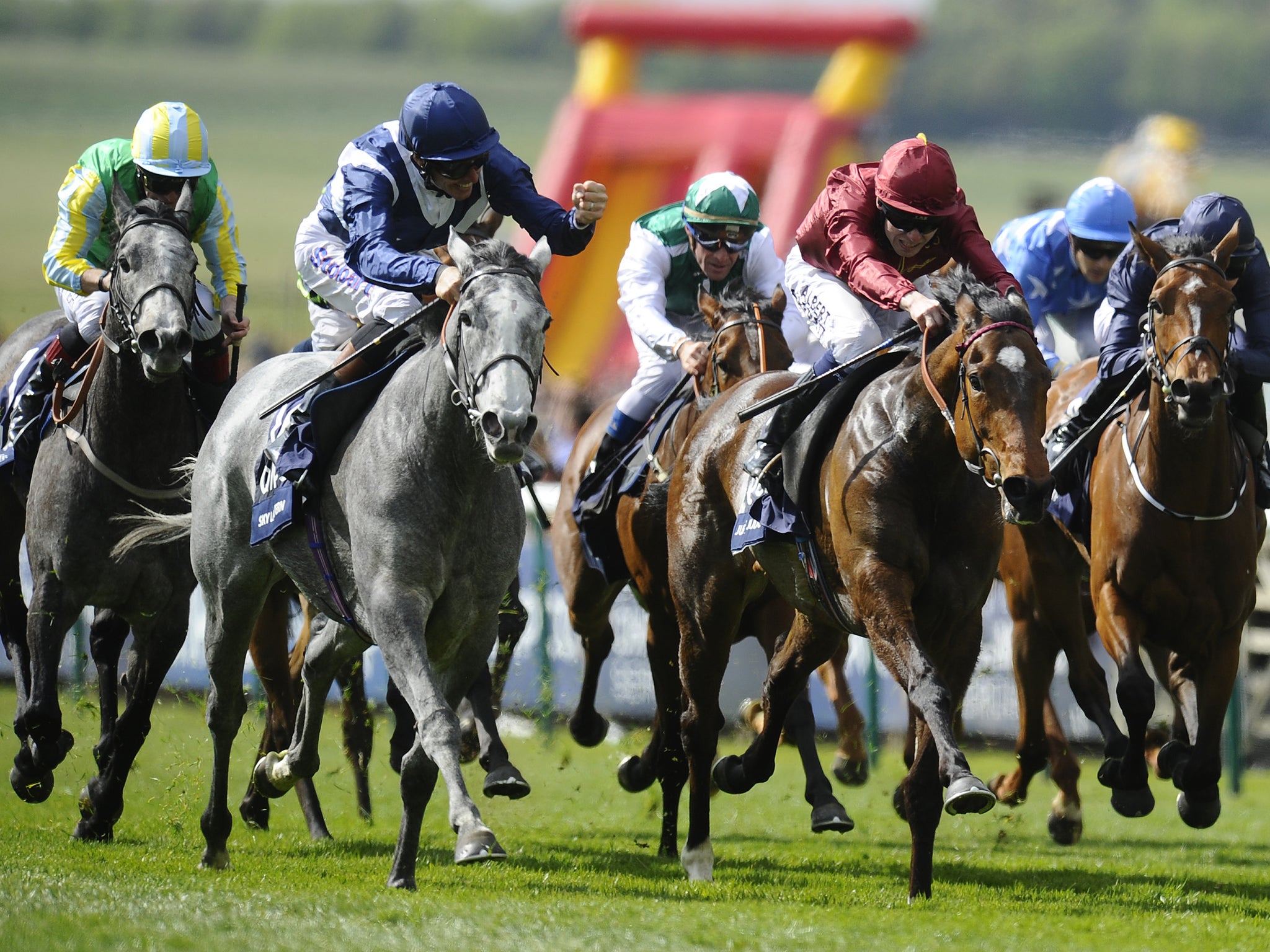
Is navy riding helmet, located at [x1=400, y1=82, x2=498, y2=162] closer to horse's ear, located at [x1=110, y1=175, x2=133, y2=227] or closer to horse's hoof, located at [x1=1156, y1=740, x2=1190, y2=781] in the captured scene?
horse's ear, located at [x1=110, y1=175, x2=133, y2=227]

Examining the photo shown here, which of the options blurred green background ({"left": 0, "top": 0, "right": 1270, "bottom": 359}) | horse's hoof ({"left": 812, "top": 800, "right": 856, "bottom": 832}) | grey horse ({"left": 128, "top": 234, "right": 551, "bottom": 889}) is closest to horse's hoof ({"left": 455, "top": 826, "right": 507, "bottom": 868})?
grey horse ({"left": 128, "top": 234, "right": 551, "bottom": 889})

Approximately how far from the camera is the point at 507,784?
261 inches

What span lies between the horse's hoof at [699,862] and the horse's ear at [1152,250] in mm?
2704

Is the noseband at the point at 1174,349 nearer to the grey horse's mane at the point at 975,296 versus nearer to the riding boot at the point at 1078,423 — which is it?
the riding boot at the point at 1078,423

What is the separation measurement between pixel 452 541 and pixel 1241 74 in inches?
2134

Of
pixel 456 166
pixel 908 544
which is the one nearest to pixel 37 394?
pixel 456 166

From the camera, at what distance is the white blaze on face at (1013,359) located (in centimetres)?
537

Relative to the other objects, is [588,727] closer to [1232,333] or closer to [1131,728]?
[1131,728]

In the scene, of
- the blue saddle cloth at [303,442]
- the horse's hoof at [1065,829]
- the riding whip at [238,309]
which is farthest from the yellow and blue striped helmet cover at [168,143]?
the horse's hoof at [1065,829]

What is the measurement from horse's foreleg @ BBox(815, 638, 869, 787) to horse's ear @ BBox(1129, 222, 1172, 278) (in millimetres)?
2343

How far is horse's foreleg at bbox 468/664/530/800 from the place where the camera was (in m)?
6.65

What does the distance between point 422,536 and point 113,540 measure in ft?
6.59

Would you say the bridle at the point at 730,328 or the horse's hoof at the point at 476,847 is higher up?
the bridle at the point at 730,328

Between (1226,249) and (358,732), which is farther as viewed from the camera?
(358,732)
